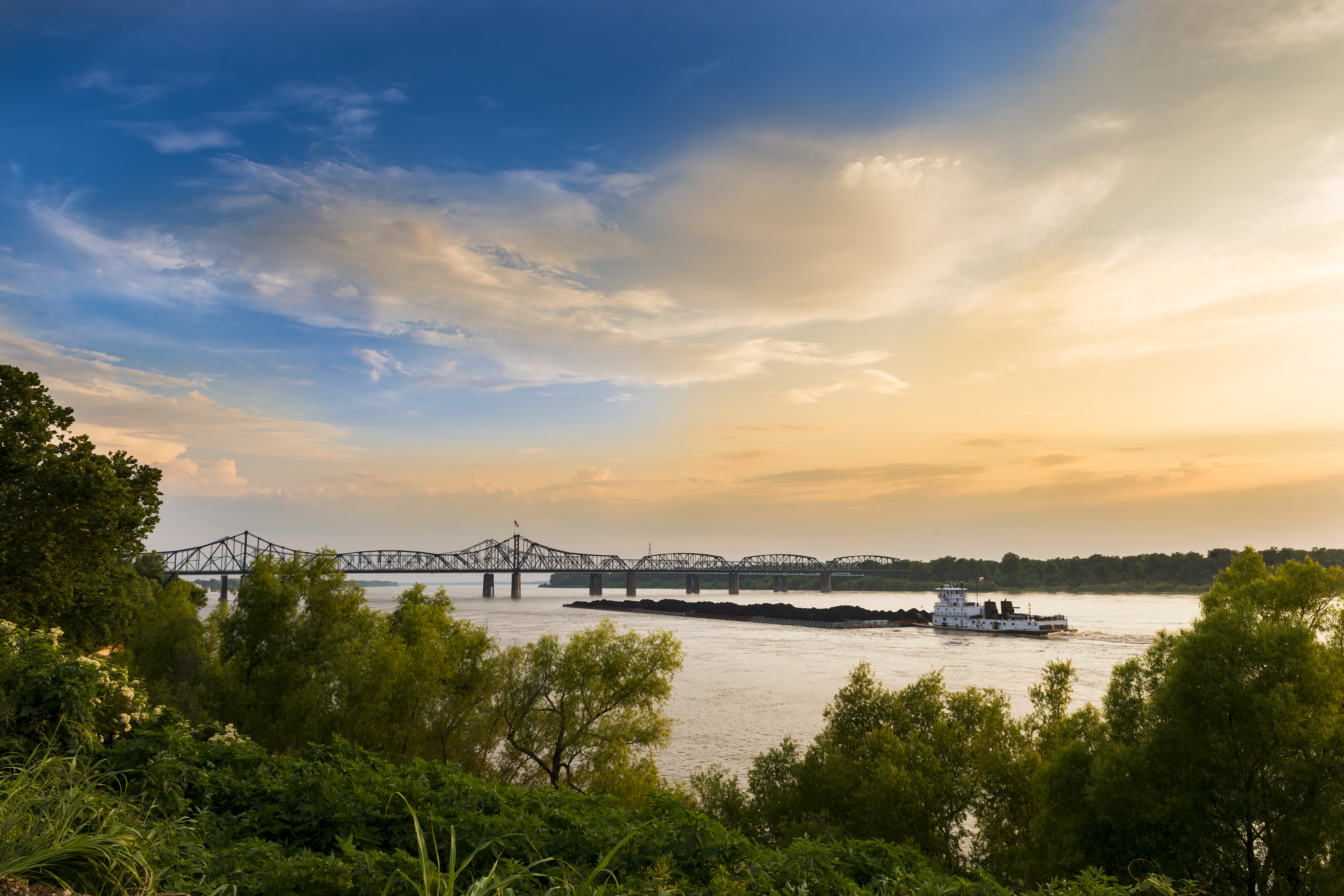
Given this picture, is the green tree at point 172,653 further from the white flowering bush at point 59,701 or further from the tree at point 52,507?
the white flowering bush at point 59,701

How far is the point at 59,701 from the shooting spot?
8.91 metres

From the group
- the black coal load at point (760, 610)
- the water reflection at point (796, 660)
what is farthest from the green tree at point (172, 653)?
the black coal load at point (760, 610)

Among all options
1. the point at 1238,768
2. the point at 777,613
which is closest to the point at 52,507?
the point at 1238,768

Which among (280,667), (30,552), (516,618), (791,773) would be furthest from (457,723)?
(516,618)

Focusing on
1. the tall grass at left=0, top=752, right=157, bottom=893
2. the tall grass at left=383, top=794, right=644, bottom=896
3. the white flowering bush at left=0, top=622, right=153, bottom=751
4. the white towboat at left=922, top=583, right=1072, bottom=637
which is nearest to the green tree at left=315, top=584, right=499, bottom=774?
the white flowering bush at left=0, top=622, right=153, bottom=751

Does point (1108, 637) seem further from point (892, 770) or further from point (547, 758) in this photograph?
point (547, 758)

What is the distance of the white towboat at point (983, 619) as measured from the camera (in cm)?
8625

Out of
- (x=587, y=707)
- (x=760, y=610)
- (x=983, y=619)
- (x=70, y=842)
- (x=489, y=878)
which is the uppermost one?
(x=70, y=842)

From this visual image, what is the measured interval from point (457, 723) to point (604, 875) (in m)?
19.4

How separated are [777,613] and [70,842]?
123 metres

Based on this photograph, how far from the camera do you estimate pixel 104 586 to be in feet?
79.9

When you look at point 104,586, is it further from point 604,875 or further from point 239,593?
point 604,875

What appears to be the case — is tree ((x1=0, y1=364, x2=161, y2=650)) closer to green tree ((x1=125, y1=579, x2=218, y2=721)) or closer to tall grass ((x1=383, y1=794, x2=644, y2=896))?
green tree ((x1=125, y1=579, x2=218, y2=721))

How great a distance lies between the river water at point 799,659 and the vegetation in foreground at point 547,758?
6432mm
